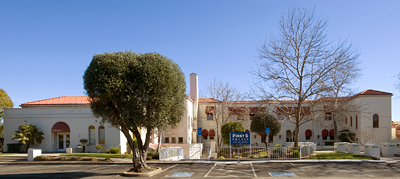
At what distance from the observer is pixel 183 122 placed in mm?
40125

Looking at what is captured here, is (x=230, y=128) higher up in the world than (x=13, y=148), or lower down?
higher up

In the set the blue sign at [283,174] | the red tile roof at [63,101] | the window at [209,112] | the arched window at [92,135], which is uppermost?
the red tile roof at [63,101]

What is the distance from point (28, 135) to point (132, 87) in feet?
67.0

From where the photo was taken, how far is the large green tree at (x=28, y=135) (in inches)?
1174

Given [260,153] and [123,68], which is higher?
[123,68]

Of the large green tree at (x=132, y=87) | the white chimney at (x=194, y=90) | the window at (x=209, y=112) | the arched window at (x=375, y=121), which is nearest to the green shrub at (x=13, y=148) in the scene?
the large green tree at (x=132, y=87)

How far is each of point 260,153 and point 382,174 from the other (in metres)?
11.3

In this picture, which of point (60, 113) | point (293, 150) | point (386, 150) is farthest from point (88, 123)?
point (386, 150)

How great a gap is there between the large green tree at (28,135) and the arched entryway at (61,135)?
1.36 metres

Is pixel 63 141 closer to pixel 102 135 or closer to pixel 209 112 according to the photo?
pixel 102 135

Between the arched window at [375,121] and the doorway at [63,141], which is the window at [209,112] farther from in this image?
the arched window at [375,121]

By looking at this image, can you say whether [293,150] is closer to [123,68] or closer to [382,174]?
[382,174]

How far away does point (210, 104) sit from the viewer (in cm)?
4666

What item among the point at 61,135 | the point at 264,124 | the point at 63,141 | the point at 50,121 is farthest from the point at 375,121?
the point at 50,121
